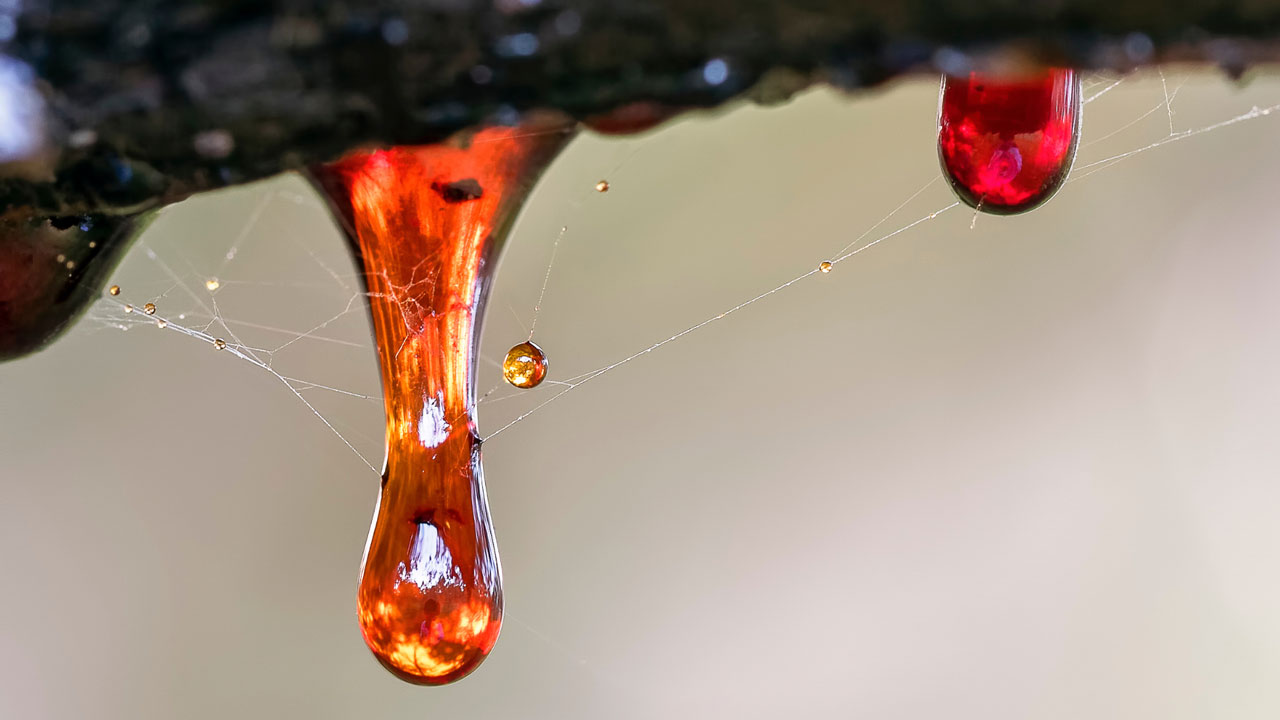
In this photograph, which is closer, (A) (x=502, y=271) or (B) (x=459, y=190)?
(B) (x=459, y=190)

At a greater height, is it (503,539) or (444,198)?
(503,539)

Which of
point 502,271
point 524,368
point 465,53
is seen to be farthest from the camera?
point 502,271

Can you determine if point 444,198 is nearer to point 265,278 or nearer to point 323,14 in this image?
point 323,14

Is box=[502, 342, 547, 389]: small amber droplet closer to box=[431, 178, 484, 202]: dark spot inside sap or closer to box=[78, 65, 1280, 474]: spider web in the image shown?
box=[431, 178, 484, 202]: dark spot inside sap

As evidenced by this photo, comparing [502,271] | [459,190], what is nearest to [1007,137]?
[459,190]

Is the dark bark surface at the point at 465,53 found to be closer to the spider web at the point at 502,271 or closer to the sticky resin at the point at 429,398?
the sticky resin at the point at 429,398

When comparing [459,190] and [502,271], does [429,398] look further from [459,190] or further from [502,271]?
[502,271]

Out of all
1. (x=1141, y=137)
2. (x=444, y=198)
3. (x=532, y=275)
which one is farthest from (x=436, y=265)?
(x=1141, y=137)

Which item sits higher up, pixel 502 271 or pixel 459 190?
pixel 502 271
